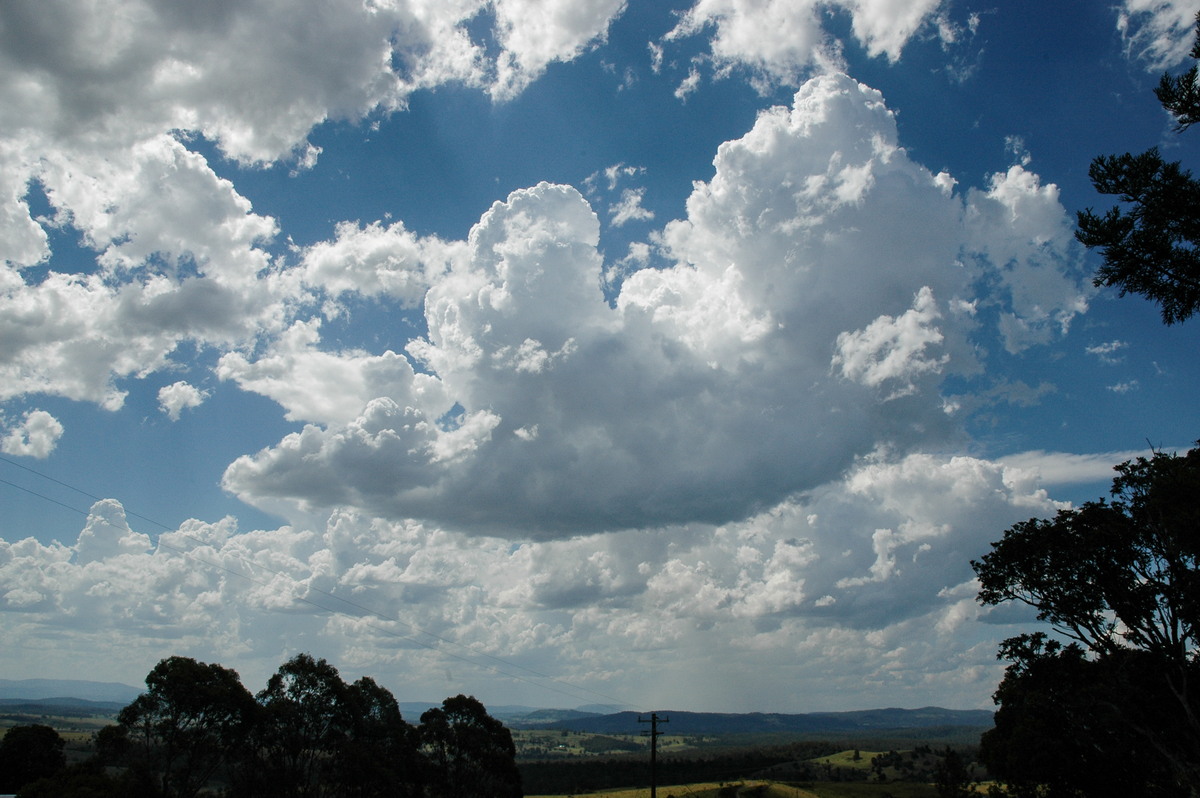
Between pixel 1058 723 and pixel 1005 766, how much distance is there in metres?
4.74

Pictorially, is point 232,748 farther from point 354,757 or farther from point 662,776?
point 662,776

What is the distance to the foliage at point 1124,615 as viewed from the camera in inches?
1109

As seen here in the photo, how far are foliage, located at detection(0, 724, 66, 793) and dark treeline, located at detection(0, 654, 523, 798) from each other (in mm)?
74

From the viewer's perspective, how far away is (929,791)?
11331cm

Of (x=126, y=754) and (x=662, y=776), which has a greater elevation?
(x=126, y=754)

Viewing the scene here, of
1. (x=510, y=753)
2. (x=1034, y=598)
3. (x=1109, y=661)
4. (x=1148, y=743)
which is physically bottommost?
(x=510, y=753)

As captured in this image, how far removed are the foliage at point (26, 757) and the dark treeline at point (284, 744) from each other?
0.07 metres

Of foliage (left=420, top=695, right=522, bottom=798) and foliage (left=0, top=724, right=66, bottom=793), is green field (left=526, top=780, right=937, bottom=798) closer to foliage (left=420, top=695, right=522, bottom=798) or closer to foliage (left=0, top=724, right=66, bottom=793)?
foliage (left=420, top=695, right=522, bottom=798)

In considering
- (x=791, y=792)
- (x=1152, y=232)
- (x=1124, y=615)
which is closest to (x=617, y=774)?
(x=791, y=792)

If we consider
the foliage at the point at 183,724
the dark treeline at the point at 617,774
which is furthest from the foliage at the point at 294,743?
the dark treeline at the point at 617,774

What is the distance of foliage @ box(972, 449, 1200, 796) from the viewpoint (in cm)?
2816

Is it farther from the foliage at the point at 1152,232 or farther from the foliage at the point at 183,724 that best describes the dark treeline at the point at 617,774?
the foliage at the point at 1152,232

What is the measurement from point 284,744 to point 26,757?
56.7ft

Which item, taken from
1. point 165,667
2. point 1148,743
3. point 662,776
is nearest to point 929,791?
point 662,776
